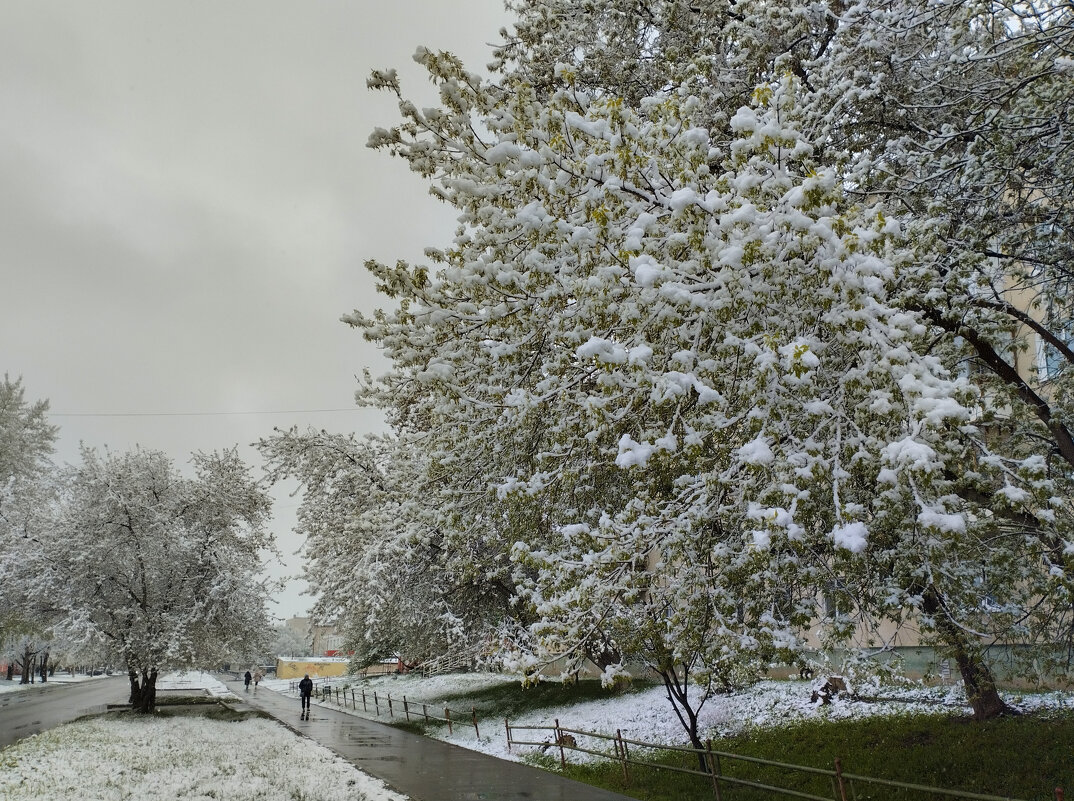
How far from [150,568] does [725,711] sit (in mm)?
17083

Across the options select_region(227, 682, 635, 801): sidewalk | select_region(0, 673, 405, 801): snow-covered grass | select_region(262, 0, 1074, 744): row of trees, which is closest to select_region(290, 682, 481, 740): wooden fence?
select_region(227, 682, 635, 801): sidewalk

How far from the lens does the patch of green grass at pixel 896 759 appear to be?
8.45 m

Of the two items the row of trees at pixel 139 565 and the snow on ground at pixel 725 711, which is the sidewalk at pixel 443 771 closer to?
the snow on ground at pixel 725 711

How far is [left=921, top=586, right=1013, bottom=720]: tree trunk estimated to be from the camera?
6.53 metres

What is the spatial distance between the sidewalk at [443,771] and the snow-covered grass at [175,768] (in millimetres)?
537

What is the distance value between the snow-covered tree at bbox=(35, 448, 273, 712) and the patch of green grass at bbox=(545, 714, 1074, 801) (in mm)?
14377

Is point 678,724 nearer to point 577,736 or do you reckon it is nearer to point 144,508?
point 577,736

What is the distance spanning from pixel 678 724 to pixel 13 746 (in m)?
13.8

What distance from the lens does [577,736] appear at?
15406 millimetres

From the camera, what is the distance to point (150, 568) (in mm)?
21625

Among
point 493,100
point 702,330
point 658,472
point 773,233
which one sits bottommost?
point 658,472

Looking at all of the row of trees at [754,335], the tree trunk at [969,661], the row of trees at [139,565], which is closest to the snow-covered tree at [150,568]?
the row of trees at [139,565]

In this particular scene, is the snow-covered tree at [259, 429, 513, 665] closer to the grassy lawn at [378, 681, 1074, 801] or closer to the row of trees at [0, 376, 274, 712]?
the row of trees at [0, 376, 274, 712]

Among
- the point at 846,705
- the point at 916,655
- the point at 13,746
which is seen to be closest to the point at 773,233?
the point at 846,705
